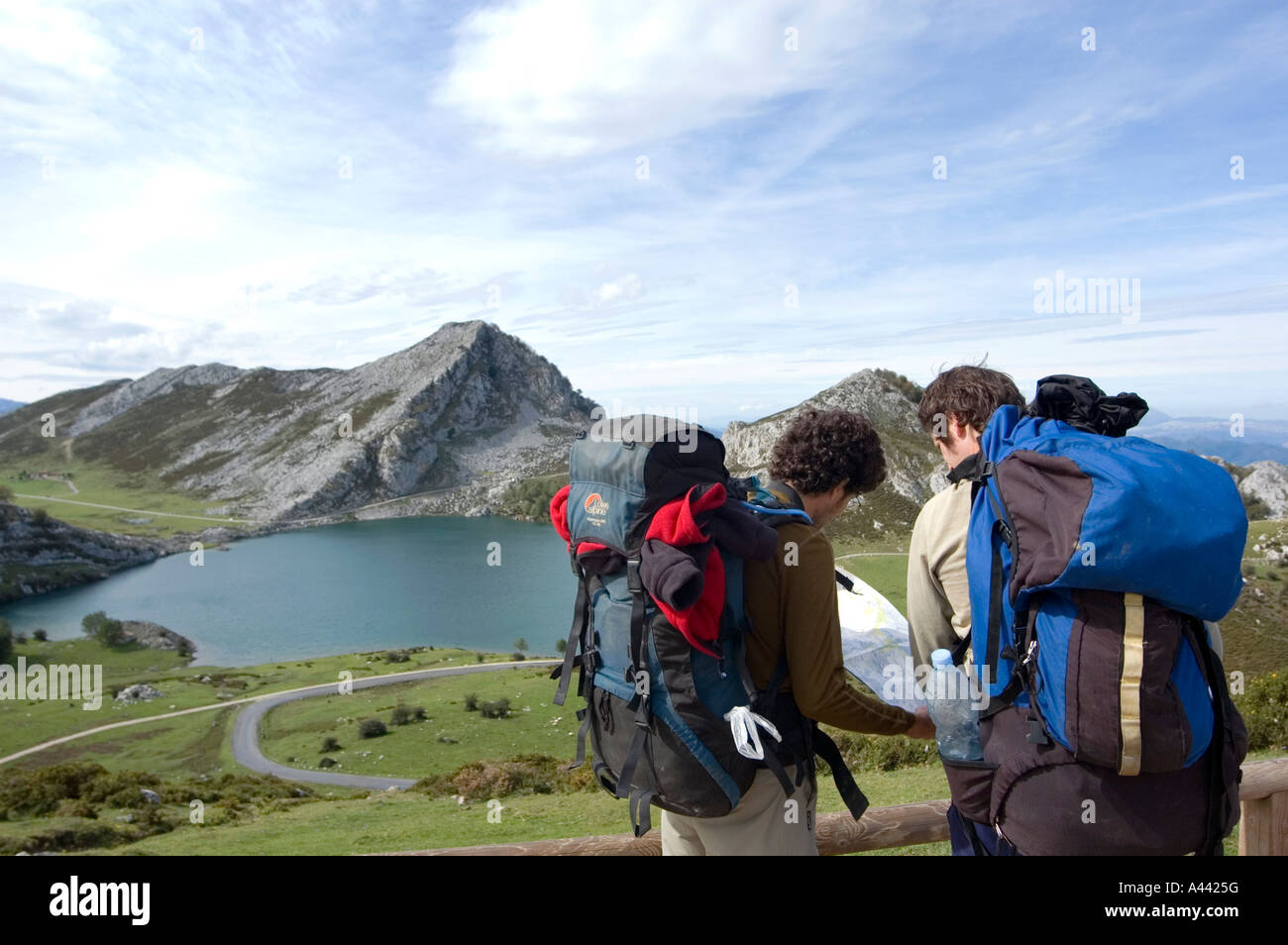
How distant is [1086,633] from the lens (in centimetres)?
238

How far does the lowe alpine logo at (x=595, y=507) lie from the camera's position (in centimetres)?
297

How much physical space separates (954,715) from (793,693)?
592 millimetres

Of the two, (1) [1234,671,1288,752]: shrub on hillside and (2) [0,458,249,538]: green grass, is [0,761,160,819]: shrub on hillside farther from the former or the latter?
(2) [0,458,249,538]: green grass

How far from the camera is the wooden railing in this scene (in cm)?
393

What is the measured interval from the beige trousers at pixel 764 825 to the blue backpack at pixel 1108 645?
2.40 ft

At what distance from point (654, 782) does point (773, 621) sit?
0.76m

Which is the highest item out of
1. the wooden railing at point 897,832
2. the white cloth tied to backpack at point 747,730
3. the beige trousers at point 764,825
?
the white cloth tied to backpack at point 747,730

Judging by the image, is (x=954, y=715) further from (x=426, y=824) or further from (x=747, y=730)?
(x=426, y=824)

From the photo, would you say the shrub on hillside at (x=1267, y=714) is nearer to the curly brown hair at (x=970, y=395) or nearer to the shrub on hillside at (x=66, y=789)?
the curly brown hair at (x=970, y=395)

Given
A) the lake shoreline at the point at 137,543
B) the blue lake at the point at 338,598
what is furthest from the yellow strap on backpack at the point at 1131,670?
the lake shoreline at the point at 137,543

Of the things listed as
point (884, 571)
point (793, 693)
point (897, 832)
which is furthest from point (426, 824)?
point (884, 571)

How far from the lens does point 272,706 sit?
164 ft
